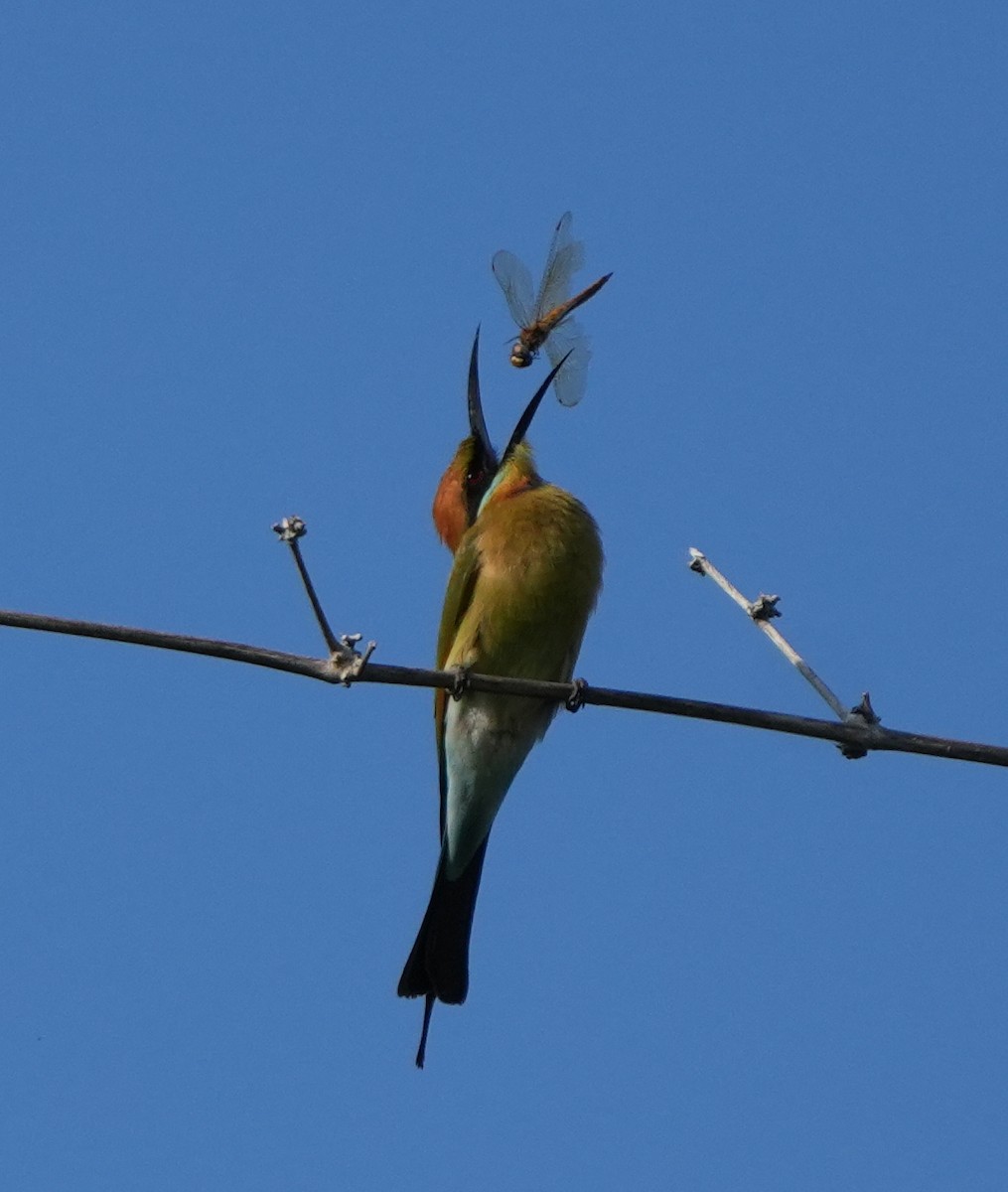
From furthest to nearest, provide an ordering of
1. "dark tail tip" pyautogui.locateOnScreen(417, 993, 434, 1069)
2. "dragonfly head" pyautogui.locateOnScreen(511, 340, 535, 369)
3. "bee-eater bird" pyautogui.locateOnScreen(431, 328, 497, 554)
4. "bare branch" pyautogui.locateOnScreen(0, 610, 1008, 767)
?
1. "dragonfly head" pyautogui.locateOnScreen(511, 340, 535, 369)
2. "bee-eater bird" pyautogui.locateOnScreen(431, 328, 497, 554)
3. "dark tail tip" pyautogui.locateOnScreen(417, 993, 434, 1069)
4. "bare branch" pyautogui.locateOnScreen(0, 610, 1008, 767)

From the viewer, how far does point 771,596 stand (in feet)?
8.54

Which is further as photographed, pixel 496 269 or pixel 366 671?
pixel 496 269

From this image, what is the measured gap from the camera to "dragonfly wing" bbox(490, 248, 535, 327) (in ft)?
15.6

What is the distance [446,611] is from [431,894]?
62 cm

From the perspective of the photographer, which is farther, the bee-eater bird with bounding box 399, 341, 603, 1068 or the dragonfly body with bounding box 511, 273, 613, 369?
the dragonfly body with bounding box 511, 273, 613, 369

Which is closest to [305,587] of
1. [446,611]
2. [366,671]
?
[366,671]

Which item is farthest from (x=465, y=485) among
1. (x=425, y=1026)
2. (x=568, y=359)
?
(x=425, y=1026)

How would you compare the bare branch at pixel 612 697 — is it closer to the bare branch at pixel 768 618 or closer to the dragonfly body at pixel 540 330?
the bare branch at pixel 768 618

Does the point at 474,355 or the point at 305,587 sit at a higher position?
the point at 474,355

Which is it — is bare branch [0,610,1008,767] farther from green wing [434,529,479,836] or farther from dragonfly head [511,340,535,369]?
dragonfly head [511,340,535,369]

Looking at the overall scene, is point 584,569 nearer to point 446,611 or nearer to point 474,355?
point 446,611

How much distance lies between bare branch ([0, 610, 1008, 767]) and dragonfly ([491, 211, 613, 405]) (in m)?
2.38

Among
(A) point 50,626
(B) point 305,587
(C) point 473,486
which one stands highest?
(C) point 473,486

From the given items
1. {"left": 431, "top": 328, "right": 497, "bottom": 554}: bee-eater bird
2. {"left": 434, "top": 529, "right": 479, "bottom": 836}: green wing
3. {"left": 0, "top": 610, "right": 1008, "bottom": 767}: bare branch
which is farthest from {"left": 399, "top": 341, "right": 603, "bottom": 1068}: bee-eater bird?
{"left": 0, "top": 610, "right": 1008, "bottom": 767}: bare branch
